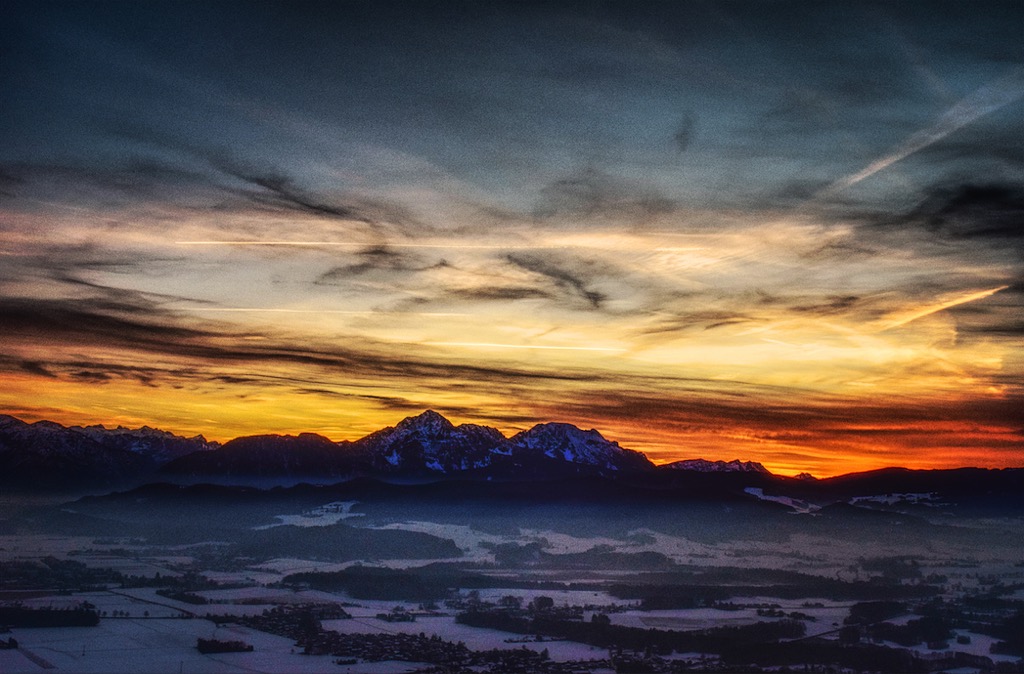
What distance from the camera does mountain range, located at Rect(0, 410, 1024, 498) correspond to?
7519 cm

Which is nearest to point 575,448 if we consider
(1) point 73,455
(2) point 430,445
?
(2) point 430,445

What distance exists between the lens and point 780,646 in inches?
1054

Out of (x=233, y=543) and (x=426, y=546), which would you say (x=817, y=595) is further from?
(x=233, y=543)

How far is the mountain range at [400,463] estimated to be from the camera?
7519 cm

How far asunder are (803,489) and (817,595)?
3715 cm

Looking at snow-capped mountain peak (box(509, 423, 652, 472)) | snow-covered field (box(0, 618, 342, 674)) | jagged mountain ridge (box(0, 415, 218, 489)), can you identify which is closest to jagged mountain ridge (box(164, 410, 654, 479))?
snow-capped mountain peak (box(509, 423, 652, 472))

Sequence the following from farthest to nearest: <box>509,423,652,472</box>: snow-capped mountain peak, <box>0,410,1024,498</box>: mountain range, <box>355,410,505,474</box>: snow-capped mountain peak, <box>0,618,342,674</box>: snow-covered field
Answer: <box>509,423,652,472</box>: snow-capped mountain peak < <box>355,410,505,474</box>: snow-capped mountain peak < <box>0,410,1024,498</box>: mountain range < <box>0,618,342,674</box>: snow-covered field

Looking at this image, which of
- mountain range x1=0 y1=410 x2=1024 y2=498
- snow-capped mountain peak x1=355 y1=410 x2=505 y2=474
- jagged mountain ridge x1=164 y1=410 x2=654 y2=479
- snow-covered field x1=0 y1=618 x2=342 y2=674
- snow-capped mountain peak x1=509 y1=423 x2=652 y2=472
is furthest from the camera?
snow-capped mountain peak x1=509 y1=423 x2=652 y2=472

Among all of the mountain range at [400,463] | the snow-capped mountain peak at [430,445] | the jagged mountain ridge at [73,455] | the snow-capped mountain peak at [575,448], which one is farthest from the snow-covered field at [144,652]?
the snow-capped mountain peak at [575,448]

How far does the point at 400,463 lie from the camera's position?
13325cm

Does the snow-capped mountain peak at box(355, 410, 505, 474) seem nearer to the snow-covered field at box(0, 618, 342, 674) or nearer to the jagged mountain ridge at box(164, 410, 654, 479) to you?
the jagged mountain ridge at box(164, 410, 654, 479)

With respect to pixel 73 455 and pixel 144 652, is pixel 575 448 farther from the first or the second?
pixel 144 652

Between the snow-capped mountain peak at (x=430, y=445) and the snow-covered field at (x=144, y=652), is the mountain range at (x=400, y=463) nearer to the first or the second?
the snow-capped mountain peak at (x=430, y=445)

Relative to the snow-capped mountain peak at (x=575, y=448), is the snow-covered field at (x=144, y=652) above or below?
below
